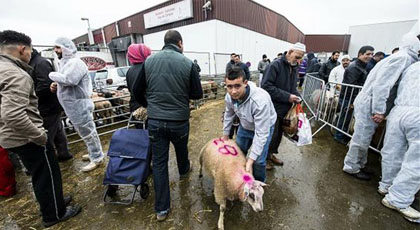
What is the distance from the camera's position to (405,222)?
2195 mm

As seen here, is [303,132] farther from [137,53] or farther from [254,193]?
[137,53]

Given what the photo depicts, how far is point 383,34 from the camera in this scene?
19.4m

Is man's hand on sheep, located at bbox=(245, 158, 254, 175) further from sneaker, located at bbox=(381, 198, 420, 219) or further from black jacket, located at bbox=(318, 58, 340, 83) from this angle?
black jacket, located at bbox=(318, 58, 340, 83)

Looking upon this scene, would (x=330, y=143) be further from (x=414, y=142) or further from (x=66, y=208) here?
(x=66, y=208)

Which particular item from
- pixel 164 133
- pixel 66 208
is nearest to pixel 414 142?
pixel 164 133

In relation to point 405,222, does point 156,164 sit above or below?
above

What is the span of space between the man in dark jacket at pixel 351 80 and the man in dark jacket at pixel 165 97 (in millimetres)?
3604

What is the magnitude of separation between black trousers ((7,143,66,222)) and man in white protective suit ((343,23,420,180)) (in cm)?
421

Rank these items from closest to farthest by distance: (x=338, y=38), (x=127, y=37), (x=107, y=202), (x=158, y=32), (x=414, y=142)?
(x=414, y=142) < (x=107, y=202) < (x=158, y=32) < (x=127, y=37) < (x=338, y=38)

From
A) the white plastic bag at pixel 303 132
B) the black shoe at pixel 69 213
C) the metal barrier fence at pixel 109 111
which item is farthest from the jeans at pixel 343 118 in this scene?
the black shoe at pixel 69 213

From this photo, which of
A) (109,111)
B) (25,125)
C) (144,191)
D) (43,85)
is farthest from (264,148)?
(109,111)

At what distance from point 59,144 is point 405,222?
19.1 ft

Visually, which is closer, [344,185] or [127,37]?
[344,185]

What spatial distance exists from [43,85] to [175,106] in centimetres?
246
